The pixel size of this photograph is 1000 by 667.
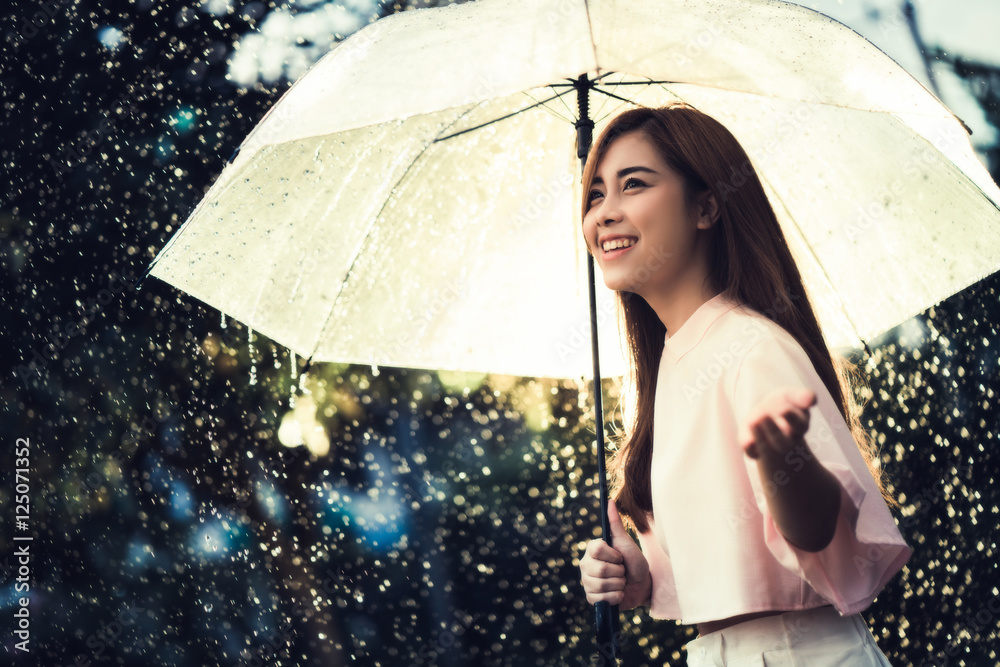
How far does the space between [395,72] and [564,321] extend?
79 cm

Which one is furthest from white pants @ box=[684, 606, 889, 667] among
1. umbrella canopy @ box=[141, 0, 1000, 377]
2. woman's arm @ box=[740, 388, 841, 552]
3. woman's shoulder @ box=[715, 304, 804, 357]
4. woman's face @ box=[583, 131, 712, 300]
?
umbrella canopy @ box=[141, 0, 1000, 377]

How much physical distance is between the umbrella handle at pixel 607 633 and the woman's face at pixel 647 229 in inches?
21.3

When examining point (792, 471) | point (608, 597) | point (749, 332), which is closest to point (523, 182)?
point (749, 332)

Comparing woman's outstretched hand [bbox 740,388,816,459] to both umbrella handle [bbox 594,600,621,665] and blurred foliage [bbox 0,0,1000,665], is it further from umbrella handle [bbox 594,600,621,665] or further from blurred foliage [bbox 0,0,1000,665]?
blurred foliage [bbox 0,0,1000,665]

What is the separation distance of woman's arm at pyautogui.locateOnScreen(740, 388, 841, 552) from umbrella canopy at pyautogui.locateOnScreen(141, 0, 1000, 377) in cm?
54

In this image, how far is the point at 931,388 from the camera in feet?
10.5

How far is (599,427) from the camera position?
4.70ft

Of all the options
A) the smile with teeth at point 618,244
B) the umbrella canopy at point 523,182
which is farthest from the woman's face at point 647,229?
the umbrella canopy at point 523,182

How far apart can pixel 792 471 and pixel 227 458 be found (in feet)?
9.67

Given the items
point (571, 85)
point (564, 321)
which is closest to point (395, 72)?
point (571, 85)

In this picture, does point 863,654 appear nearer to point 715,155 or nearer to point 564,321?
point 715,155

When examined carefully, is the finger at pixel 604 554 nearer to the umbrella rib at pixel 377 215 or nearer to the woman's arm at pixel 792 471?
the woman's arm at pixel 792 471

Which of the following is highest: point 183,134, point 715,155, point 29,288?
point 183,134

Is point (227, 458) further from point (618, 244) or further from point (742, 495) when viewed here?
point (742, 495)
